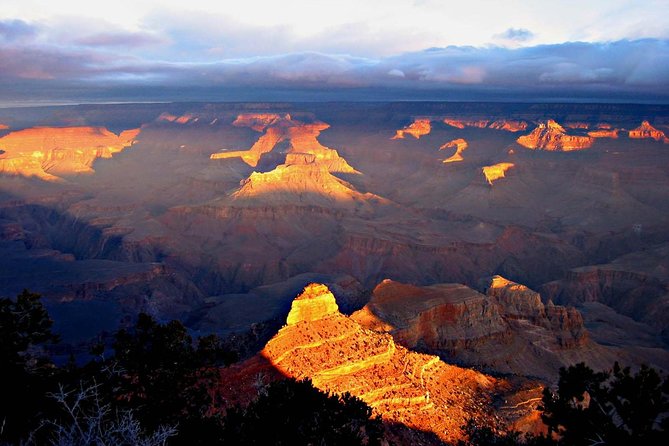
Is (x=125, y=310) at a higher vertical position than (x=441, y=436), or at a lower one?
lower

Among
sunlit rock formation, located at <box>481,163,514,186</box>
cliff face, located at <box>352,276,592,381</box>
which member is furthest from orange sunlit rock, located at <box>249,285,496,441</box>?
sunlit rock formation, located at <box>481,163,514,186</box>

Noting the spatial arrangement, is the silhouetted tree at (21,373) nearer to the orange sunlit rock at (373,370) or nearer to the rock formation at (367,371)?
the rock formation at (367,371)

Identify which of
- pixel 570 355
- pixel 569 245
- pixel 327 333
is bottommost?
pixel 569 245

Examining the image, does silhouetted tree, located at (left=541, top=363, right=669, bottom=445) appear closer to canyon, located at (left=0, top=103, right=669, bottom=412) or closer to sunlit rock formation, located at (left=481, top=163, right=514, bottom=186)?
canyon, located at (left=0, top=103, right=669, bottom=412)

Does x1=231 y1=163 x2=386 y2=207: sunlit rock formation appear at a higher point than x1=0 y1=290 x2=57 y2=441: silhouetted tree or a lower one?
lower

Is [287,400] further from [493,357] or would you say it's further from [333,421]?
[493,357]

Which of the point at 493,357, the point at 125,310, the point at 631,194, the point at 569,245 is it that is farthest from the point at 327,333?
the point at 631,194

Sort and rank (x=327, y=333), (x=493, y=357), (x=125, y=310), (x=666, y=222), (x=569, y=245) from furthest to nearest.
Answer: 1. (x=666, y=222)
2. (x=569, y=245)
3. (x=125, y=310)
4. (x=493, y=357)
5. (x=327, y=333)
